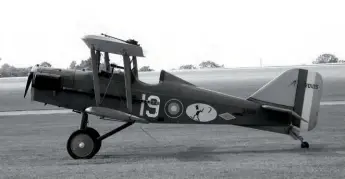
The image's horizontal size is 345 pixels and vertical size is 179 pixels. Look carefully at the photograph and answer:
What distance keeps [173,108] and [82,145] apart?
1850 millimetres

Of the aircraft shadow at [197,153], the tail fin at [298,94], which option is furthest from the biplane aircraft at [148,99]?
the aircraft shadow at [197,153]

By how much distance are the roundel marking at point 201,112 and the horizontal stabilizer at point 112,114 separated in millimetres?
1102

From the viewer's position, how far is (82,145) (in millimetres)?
10758

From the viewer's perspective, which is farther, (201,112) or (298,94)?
(298,94)

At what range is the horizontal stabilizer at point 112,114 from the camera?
10484 millimetres

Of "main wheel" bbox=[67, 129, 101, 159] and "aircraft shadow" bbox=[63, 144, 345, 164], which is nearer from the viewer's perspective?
"aircraft shadow" bbox=[63, 144, 345, 164]

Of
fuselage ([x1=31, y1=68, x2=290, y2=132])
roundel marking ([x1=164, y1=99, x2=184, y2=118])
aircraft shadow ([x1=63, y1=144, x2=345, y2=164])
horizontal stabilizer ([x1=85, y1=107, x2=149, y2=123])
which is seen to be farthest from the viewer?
roundel marking ([x1=164, y1=99, x2=184, y2=118])

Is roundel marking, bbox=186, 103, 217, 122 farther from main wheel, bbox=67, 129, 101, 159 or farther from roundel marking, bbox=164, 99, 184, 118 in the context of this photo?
main wheel, bbox=67, 129, 101, 159

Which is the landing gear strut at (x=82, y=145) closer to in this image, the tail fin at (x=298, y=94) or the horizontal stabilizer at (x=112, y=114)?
the horizontal stabilizer at (x=112, y=114)

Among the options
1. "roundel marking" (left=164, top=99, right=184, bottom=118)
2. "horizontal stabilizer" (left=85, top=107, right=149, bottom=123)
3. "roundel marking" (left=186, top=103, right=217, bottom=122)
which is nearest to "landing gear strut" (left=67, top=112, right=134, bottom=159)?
"horizontal stabilizer" (left=85, top=107, right=149, bottom=123)

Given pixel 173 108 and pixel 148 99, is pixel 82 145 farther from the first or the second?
pixel 173 108

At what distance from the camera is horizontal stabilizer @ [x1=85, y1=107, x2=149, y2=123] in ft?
34.4

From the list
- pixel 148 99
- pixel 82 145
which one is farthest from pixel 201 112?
pixel 82 145

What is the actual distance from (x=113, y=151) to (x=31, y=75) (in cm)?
231
